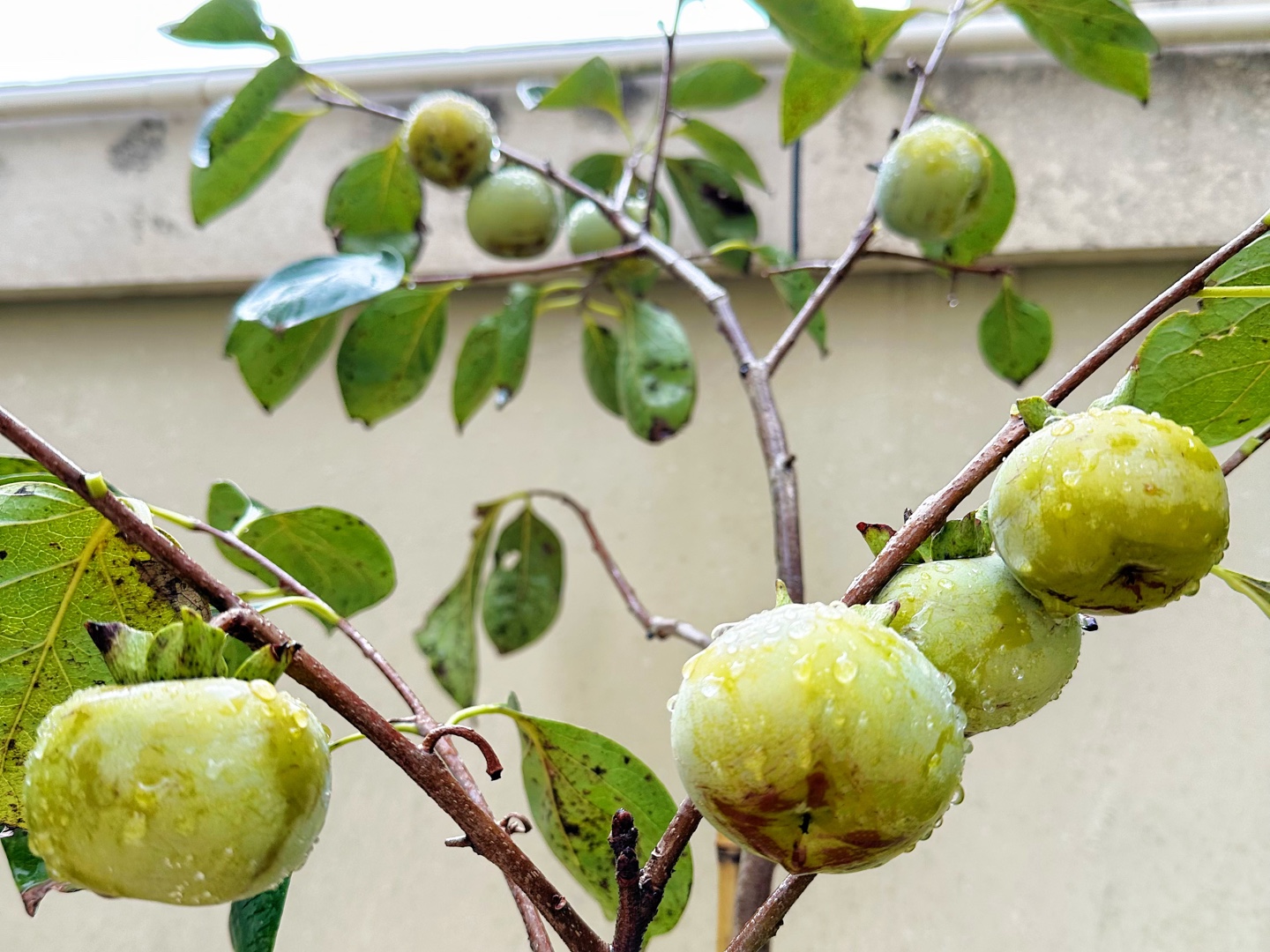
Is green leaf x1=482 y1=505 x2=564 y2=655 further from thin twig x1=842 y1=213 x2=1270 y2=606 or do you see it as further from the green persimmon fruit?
thin twig x1=842 y1=213 x2=1270 y2=606

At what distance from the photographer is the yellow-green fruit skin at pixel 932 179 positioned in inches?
22.0

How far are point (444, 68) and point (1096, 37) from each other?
71 centimetres

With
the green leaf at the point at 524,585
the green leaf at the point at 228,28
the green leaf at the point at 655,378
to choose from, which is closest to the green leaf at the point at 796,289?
the green leaf at the point at 655,378

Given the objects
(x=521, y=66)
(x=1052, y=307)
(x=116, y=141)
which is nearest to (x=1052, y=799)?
(x=1052, y=307)

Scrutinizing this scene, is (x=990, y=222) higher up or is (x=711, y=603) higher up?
(x=990, y=222)

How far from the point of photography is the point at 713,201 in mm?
902

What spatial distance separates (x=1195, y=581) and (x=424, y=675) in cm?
84

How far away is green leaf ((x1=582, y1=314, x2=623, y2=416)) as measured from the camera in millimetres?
905

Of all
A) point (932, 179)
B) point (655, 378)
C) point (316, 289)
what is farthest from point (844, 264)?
point (316, 289)

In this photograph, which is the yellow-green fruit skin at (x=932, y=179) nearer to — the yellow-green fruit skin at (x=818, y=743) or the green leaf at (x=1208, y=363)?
the green leaf at (x=1208, y=363)

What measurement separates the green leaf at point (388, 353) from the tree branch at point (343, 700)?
0.44 meters

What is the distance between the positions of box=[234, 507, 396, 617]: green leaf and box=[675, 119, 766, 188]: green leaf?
51 centimetres

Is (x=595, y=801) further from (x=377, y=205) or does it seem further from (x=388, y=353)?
(x=377, y=205)

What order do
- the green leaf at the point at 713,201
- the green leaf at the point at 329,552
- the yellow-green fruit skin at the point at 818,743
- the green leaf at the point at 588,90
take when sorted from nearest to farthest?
the yellow-green fruit skin at the point at 818,743 → the green leaf at the point at 329,552 → the green leaf at the point at 588,90 → the green leaf at the point at 713,201
